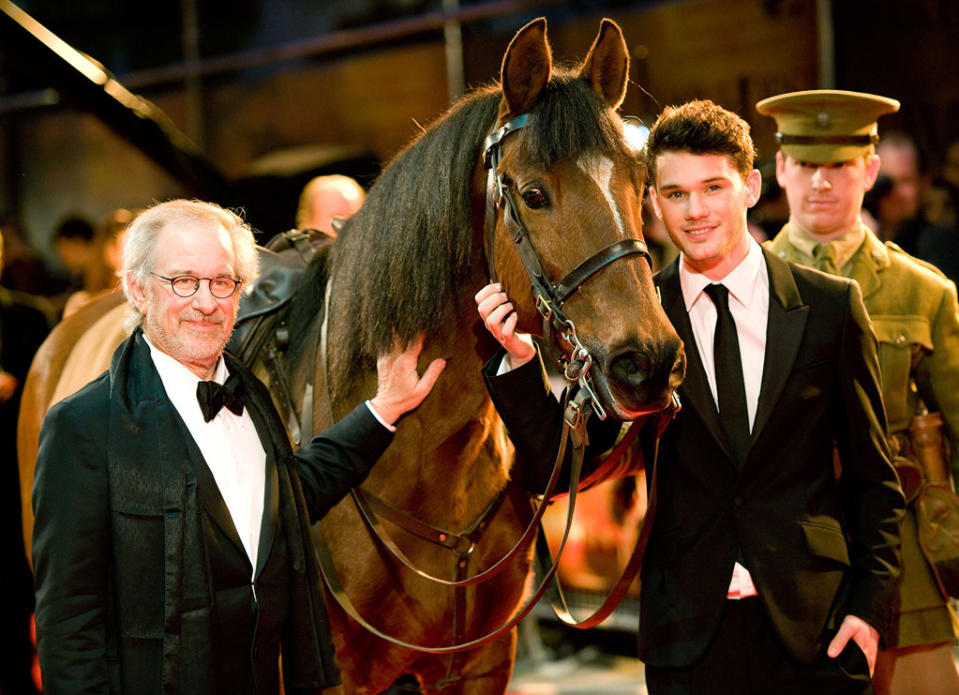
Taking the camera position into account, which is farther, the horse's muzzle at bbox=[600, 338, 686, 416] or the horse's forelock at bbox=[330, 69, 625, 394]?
the horse's forelock at bbox=[330, 69, 625, 394]

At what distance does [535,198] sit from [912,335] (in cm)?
116

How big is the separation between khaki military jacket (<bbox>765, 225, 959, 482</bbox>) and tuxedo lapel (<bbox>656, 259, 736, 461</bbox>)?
672 millimetres

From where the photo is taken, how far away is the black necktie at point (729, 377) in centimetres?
226

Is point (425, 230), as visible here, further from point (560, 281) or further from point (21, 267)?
point (21, 267)

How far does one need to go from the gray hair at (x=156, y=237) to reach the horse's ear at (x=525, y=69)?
0.66m

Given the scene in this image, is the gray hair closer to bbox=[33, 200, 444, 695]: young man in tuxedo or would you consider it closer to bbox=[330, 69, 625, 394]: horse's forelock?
bbox=[33, 200, 444, 695]: young man in tuxedo

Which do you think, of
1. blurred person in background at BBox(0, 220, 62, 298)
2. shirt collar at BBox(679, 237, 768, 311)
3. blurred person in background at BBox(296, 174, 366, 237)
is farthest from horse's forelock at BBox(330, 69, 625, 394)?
blurred person in background at BBox(0, 220, 62, 298)

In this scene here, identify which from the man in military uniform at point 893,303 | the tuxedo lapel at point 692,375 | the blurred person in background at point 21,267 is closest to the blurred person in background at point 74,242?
the blurred person in background at point 21,267

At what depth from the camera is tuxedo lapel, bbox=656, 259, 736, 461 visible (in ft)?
7.44

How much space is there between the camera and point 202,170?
5.70 metres

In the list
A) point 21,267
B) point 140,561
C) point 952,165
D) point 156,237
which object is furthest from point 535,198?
point 21,267

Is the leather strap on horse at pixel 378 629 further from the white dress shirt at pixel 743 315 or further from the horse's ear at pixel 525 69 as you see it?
the horse's ear at pixel 525 69

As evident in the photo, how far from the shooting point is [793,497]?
7.38ft

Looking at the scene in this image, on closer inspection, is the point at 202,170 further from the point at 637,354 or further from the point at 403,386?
the point at 637,354
